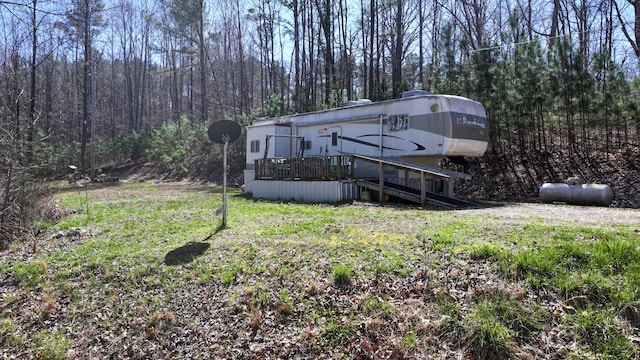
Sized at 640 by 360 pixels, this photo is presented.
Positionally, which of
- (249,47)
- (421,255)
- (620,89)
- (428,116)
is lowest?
(421,255)

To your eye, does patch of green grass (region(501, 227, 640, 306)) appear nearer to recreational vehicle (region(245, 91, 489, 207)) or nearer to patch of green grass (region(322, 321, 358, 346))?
patch of green grass (region(322, 321, 358, 346))

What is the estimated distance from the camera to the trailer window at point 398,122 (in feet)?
45.2

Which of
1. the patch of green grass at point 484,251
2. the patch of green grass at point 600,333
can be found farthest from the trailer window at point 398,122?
the patch of green grass at point 600,333

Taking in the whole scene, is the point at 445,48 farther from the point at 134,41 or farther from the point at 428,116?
the point at 134,41

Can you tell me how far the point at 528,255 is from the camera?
508 centimetres

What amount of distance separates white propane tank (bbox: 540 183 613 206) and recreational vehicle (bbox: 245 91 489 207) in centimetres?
246

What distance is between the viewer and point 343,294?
201 inches

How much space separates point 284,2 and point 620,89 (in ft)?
67.2

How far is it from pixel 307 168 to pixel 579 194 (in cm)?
806

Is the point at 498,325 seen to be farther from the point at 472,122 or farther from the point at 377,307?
the point at 472,122

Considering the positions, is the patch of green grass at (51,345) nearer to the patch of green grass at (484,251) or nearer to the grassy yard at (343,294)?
the grassy yard at (343,294)

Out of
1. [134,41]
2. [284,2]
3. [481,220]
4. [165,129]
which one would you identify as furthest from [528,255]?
[134,41]

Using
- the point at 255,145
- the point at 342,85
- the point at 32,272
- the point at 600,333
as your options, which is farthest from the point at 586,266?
the point at 342,85

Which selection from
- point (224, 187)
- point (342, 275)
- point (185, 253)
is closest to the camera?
point (342, 275)
